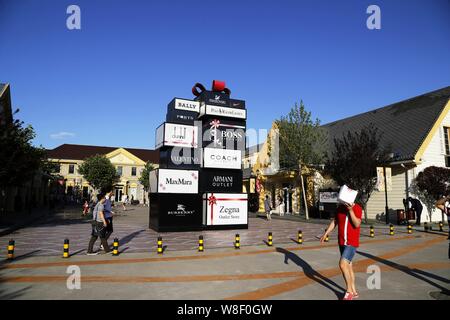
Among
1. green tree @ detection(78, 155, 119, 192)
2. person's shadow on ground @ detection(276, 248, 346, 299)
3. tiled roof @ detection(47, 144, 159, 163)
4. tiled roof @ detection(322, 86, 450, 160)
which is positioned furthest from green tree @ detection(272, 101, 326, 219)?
tiled roof @ detection(47, 144, 159, 163)

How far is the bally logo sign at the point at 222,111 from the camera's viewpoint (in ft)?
62.5

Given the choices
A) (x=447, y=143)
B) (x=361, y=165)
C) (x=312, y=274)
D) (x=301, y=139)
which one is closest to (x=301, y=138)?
(x=301, y=139)

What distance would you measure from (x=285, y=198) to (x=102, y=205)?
2609cm

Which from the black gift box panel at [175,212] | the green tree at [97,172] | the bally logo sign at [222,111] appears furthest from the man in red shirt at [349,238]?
the green tree at [97,172]

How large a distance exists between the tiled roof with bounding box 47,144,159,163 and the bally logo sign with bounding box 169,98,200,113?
186 ft

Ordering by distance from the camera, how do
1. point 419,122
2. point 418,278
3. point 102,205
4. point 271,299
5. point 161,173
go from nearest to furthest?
point 271,299 → point 418,278 → point 102,205 → point 161,173 → point 419,122

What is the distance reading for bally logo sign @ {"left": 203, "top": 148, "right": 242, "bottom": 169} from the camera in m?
18.5

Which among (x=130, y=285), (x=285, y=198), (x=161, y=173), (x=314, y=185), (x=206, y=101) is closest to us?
(x=130, y=285)

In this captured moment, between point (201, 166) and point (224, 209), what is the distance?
9.73 feet

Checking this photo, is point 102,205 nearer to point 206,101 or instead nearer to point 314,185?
point 206,101

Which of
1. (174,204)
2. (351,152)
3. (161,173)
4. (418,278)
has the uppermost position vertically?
(351,152)

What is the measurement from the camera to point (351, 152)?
811 inches

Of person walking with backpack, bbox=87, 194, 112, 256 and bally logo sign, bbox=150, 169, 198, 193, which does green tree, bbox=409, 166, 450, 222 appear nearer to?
bally logo sign, bbox=150, 169, 198, 193
